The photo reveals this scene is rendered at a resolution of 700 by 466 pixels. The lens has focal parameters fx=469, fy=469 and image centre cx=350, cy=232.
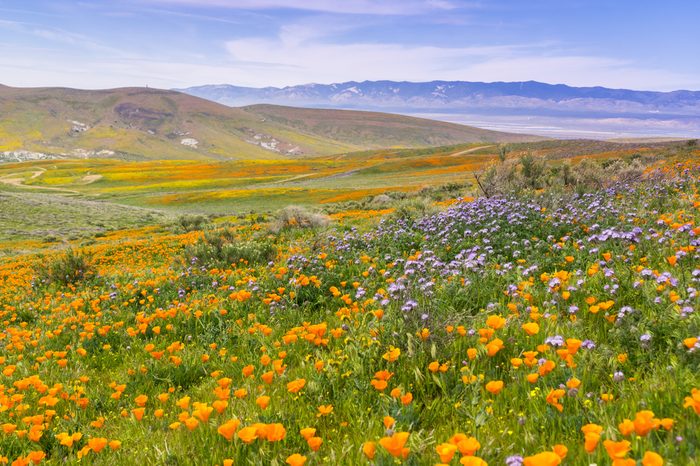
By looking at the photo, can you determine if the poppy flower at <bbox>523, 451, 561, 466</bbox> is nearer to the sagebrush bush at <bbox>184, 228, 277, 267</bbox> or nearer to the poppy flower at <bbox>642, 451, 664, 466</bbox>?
the poppy flower at <bbox>642, 451, 664, 466</bbox>

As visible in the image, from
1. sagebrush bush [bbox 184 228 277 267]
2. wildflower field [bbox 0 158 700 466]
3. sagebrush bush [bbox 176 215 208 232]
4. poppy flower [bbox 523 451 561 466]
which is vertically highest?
poppy flower [bbox 523 451 561 466]

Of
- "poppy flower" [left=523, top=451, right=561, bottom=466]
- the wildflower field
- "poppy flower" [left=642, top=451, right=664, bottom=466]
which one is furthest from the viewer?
the wildflower field

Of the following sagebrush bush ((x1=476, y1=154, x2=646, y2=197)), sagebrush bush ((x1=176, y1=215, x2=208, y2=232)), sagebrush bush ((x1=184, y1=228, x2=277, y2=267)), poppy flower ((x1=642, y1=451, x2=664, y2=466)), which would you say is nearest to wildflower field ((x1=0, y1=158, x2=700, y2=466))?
poppy flower ((x1=642, y1=451, x2=664, y2=466))

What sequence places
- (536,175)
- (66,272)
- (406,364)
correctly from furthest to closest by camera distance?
(536,175) → (66,272) → (406,364)

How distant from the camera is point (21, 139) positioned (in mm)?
195125

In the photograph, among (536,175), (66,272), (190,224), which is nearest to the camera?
(66,272)

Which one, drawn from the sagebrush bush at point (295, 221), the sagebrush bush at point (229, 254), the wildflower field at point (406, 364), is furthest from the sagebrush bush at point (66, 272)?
the sagebrush bush at point (295, 221)

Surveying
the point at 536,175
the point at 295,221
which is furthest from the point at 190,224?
the point at 536,175

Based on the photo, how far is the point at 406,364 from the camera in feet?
11.4

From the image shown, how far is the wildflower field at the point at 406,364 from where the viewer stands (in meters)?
2.41

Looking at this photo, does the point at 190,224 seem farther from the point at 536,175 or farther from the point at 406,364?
the point at 406,364

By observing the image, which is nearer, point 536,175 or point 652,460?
point 652,460

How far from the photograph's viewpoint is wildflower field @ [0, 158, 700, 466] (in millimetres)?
2408

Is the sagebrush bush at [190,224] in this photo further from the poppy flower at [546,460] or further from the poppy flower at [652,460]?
the poppy flower at [652,460]
